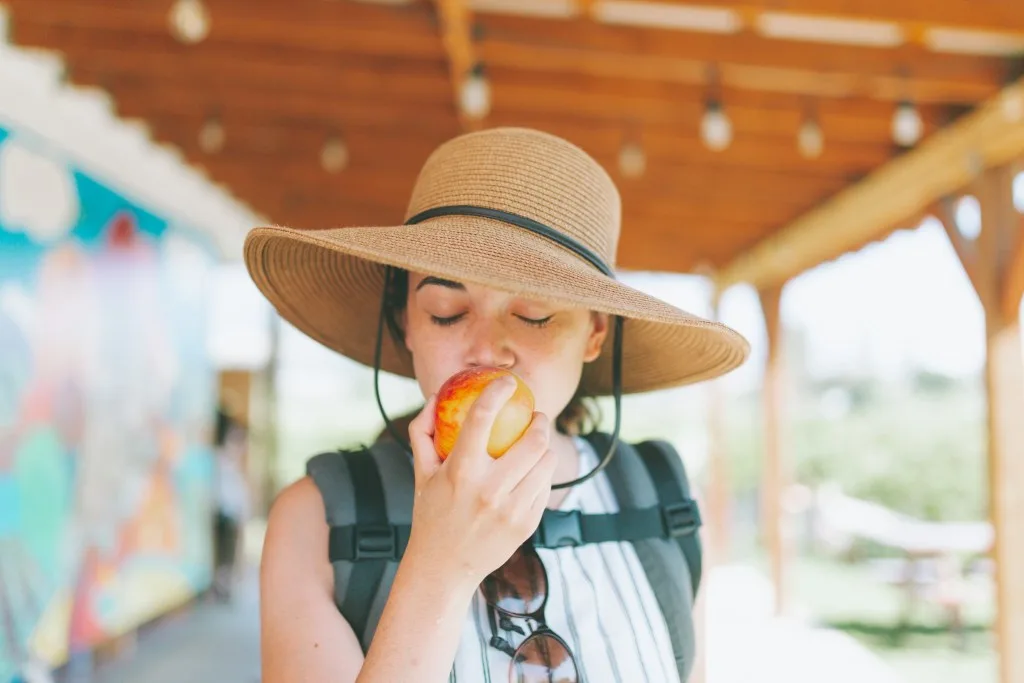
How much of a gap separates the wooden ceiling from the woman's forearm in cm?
306

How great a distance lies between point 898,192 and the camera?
564 cm

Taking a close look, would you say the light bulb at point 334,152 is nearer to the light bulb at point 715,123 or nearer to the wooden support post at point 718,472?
the light bulb at point 715,123

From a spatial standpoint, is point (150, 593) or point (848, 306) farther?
point (848, 306)

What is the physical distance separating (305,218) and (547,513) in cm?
722

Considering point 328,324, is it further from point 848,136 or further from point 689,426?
point 689,426

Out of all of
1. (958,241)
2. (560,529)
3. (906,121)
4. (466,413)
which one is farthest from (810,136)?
(466,413)

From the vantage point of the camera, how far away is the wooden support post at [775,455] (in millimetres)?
7914

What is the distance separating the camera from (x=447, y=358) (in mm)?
1040

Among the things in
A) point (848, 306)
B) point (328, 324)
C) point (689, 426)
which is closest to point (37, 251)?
point (328, 324)

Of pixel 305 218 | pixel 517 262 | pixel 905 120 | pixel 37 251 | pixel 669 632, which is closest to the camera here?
pixel 517 262

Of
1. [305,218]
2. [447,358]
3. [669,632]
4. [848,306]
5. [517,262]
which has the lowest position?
[669,632]

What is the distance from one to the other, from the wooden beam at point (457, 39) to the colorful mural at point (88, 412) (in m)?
2.24

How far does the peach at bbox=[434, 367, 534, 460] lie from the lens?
88 centimetres

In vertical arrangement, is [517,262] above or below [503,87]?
below
